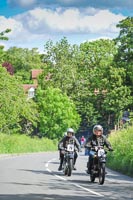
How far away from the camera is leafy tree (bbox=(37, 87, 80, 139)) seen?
85.4 m

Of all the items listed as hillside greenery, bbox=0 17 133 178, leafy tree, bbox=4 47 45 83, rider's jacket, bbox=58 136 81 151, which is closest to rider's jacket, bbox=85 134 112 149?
rider's jacket, bbox=58 136 81 151

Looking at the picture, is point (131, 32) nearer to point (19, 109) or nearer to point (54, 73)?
point (54, 73)

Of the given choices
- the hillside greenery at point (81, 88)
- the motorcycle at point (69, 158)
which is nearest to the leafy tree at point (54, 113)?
the hillside greenery at point (81, 88)

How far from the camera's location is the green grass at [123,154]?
26.8 meters

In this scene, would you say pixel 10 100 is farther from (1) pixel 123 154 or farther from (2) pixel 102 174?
(2) pixel 102 174

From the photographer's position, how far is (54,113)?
3396 inches

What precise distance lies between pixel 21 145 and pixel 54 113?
25.9 metres

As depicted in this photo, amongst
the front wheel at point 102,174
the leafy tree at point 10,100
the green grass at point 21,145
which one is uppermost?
the leafy tree at point 10,100

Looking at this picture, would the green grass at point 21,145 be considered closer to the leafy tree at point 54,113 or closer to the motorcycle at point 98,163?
the leafy tree at point 54,113

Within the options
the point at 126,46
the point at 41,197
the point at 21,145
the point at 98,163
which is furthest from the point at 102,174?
the point at 126,46

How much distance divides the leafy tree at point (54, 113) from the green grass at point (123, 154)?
48451mm

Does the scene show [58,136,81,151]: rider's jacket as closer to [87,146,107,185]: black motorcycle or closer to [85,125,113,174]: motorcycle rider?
[85,125,113,174]: motorcycle rider

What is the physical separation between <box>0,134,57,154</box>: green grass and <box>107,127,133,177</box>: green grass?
19.2 meters

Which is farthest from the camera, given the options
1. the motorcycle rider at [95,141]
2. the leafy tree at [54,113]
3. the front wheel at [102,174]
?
the leafy tree at [54,113]
